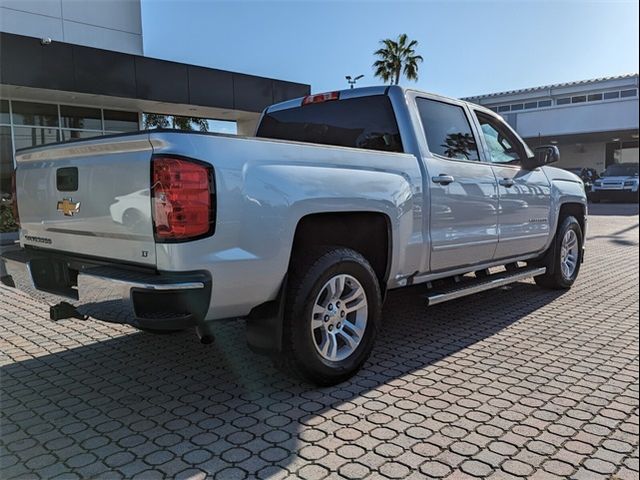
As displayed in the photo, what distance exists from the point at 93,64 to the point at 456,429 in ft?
Result: 45.5

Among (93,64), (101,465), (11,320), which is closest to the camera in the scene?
(101,465)

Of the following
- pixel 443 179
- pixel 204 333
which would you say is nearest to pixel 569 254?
pixel 443 179

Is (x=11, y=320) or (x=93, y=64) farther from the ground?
(x=93, y=64)

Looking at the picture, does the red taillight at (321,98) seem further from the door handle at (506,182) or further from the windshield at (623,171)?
the windshield at (623,171)

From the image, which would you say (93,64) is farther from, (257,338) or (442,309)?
(257,338)

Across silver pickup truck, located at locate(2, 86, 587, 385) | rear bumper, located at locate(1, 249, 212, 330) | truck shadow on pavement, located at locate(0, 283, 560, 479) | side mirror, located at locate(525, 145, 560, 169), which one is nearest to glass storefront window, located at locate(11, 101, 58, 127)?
truck shadow on pavement, located at locate(0, 283, 560, 479)

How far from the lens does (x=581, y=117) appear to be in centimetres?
3453

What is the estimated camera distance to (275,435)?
286cm

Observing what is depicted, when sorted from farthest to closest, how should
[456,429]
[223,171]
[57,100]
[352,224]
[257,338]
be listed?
1. [57,100]
2. [352,224]
3. [257,338]
4. [456,429]
5. [223,171]

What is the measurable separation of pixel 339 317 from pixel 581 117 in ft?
120

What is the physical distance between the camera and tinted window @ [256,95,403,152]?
4.43 m

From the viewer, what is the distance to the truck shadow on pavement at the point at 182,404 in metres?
2.63

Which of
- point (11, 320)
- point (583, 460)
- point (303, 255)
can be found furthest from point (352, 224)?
point (11, 320)

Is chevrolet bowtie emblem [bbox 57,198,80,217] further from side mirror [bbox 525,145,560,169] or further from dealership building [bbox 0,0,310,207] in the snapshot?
dealership building [bbox 0,0,310,207]
